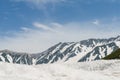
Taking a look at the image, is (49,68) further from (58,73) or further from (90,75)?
(90,75)

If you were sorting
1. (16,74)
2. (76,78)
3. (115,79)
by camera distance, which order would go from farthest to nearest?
(115,79) → (76,78) → (16,74)

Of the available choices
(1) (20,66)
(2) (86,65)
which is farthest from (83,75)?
(2) (86,65)

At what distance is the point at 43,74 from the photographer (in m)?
14.4

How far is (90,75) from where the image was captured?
1542cm

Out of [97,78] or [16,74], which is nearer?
[16,74]

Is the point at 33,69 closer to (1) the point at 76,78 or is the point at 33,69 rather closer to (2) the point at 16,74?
(2) the point at 16,74

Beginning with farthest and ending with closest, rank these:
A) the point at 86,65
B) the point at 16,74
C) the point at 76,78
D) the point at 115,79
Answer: the point at 86,65
the point at 115,79
the point at 76,78
the point at 16,74

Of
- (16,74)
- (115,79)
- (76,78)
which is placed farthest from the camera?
(115,79)

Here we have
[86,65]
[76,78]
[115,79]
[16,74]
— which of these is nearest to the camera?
[16,74]

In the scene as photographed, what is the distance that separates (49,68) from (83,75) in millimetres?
1758

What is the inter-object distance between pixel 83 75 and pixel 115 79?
2.21 meters

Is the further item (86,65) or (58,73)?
(86,65)

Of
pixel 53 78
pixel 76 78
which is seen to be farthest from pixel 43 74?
pixel 76 78

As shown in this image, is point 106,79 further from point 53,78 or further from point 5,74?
point 5,74
